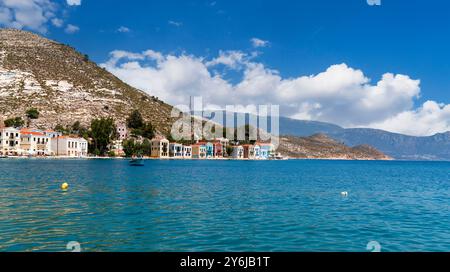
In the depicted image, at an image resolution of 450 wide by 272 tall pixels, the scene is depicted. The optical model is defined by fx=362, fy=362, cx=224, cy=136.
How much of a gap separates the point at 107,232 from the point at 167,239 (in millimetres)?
3065

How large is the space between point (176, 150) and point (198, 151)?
56.4 feet

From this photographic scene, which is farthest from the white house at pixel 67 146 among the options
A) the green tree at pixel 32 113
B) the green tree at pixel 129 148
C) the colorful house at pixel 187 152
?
the colorful house at pixel 187 152

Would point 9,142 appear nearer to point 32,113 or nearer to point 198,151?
point 32,113

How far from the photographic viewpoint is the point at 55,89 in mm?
169375

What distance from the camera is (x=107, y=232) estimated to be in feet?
53.4

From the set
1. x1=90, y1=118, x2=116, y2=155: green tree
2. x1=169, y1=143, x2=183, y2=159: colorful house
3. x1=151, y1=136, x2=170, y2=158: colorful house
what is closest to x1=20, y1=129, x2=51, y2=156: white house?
x1=90, y1=118, x2=116, y2=155: green tree

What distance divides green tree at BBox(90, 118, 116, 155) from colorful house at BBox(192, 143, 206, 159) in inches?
2008

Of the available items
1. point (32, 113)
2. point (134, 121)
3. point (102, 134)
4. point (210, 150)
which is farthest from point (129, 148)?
point (210, 150)

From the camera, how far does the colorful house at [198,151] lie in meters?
187

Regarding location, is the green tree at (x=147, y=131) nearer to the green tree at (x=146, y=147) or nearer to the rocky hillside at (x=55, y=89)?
the green tree at (x=146, y=147)

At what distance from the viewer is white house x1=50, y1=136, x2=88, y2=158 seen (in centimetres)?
13462

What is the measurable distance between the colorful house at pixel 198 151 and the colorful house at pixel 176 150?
469 inches
